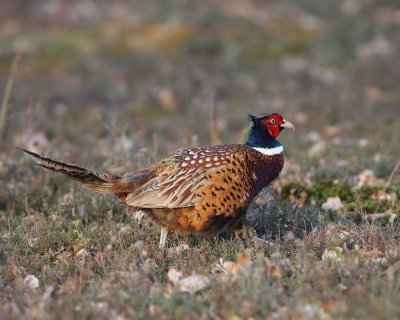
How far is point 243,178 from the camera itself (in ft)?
16.7

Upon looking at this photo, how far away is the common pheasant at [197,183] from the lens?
5.04 meters

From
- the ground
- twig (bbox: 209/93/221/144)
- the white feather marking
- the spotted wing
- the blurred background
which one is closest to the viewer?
the ground

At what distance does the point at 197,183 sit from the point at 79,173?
86cm

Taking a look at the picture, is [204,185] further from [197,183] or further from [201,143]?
[201,143]

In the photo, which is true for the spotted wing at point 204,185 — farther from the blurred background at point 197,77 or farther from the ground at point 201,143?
the blurred background at point 197,77

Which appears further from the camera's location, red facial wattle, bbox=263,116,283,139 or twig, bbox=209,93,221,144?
twig, bbox=209,93,221,144

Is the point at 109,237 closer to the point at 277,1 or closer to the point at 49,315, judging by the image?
the point at 49,315

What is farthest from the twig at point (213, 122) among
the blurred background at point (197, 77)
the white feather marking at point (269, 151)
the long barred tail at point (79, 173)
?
the long barred tail at point (79, 173)

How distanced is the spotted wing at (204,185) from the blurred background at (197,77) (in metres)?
2.01

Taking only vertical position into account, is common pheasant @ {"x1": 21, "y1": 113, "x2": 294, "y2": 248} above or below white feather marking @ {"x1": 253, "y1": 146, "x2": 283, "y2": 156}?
below

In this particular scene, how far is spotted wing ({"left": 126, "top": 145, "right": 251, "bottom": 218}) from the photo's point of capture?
5023 mm

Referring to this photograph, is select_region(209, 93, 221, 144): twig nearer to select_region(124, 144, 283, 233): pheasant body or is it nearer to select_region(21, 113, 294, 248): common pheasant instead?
select_region(21, 113, 294, 248): common pheasant

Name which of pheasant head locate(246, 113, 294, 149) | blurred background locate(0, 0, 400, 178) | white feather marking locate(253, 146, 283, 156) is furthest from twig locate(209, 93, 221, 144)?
white feather marking locate(253, 146, 283, 156)

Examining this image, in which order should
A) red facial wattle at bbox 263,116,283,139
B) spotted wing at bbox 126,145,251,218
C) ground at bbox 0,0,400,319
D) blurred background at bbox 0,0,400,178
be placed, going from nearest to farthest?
ground at bbox 0,0,400,319 < spotted wing at bbox 126,145,251,218 < red facial wattle at bbox 263,116,283,139 < blurred background at bbox 0,0,400,178
